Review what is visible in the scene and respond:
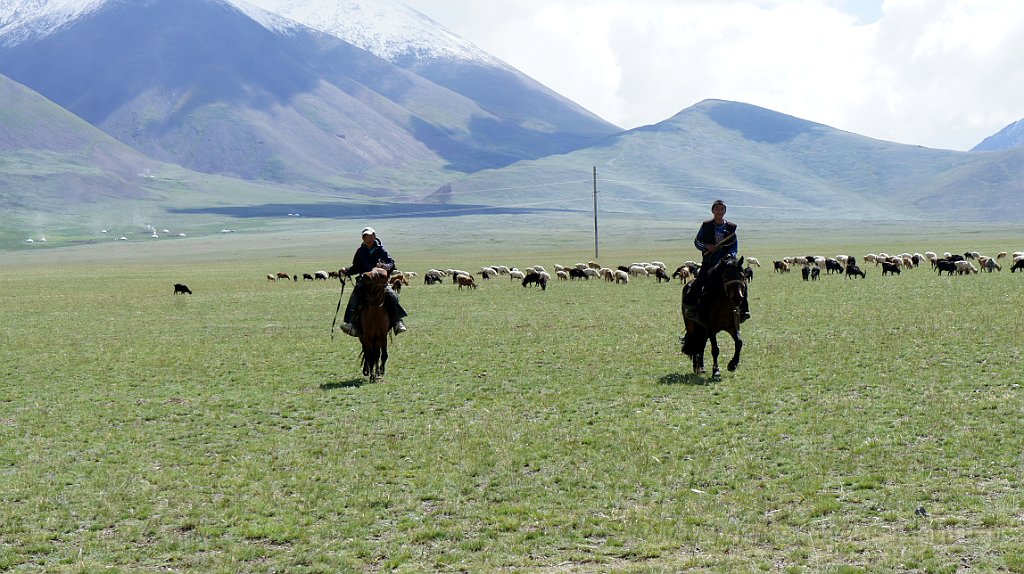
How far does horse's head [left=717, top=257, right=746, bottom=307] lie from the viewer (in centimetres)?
1491

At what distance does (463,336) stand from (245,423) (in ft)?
34.6

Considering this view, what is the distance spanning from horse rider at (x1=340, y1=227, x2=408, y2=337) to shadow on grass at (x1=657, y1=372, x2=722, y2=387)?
14.7ft

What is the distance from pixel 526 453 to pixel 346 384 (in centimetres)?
632

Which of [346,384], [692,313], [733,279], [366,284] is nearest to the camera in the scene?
[733,279]

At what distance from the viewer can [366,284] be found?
1602cm

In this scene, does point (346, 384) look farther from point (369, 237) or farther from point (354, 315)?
point (369, 237)

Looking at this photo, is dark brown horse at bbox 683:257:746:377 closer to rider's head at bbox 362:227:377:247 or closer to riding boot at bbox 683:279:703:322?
riding boot at bbox 683:279:703:322

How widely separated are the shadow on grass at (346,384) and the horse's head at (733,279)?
20.7ft

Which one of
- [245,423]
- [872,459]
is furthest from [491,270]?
[872,459]

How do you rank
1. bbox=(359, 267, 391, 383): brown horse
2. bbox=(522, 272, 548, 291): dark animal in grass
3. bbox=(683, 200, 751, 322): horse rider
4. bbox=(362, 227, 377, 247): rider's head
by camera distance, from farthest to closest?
bbox=(522, 272, 548, 291): dark animal in grass → bbox=(359, 267, 391, 383): brown horse → bbox=(362, 227, 377, 247): rider's head → bbox=(683, 200, 751, 322): horse rider

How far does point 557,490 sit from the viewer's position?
370 inches

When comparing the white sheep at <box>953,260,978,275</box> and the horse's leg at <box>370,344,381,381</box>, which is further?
the white sheep at <box>953,260,978,275</box>

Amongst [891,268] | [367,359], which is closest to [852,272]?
[891,268]

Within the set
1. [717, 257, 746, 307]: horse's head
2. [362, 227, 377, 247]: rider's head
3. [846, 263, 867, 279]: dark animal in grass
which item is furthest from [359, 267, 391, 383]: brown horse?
[846, 263, 867, 279]: dark animal in grass
